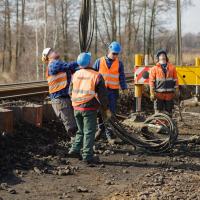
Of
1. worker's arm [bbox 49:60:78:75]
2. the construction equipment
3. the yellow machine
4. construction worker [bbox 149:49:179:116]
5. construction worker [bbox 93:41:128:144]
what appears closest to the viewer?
worker's arm [bbox 49:60:78:75]

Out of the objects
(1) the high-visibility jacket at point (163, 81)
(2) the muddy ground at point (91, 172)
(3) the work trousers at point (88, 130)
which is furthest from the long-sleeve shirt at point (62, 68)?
(1) the high-visibility jacket at point (163, 81)

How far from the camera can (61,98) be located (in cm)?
831

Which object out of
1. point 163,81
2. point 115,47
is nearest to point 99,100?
point 115,47

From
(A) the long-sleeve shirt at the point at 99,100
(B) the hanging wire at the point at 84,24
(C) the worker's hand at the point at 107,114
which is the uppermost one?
(B) the hanging wire at the point at 84,24

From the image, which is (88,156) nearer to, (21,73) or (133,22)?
(21,73)

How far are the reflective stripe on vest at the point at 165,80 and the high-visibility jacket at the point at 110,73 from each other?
2.92 ft

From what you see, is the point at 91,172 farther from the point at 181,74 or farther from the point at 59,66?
the point at 181,74

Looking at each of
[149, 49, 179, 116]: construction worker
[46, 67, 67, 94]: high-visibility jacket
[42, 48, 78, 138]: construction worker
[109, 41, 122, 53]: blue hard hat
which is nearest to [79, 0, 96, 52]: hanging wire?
[109, 41, 122, 53]: blue hard hat

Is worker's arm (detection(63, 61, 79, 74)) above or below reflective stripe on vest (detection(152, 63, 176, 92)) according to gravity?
above

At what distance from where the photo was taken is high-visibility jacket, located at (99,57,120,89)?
30.2ft

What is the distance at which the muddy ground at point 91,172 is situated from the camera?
19.5 ft

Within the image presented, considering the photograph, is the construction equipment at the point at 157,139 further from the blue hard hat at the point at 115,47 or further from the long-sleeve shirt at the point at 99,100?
the blue hard hat at the point at 115,47

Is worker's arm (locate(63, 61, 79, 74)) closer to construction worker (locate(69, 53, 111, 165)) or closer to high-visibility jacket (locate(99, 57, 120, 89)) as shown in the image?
construction worker (locate(69, 53, 111, 165))

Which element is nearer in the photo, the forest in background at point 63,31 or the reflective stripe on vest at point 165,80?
the reflective stripe on vest at point 165,80
